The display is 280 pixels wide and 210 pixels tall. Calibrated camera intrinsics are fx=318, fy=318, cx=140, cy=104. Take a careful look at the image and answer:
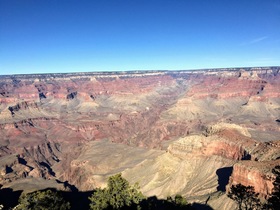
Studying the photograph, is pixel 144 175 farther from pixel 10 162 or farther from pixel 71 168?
pixel 10 162

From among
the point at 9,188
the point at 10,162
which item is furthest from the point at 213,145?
the point at 10,162

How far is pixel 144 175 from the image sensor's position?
316 feet

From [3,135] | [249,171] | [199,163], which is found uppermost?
[249,171]

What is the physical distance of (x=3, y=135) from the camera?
646 feet

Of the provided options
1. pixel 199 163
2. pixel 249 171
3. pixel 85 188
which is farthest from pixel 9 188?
pixel 249 171

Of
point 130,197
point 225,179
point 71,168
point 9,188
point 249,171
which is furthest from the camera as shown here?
point 71,168

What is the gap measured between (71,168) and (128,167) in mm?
32674

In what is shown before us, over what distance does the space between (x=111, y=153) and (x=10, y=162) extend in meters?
45.7

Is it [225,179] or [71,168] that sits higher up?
[225,179]

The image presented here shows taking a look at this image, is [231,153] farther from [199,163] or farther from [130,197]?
[130,197]

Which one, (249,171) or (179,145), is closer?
(249,171)

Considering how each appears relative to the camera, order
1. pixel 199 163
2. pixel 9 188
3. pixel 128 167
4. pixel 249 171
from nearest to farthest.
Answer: pixel 249 171
pixel 199 163
pixel 9 188
pixel 128 167

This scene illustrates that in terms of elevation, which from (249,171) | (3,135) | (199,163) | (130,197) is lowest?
(3,135)

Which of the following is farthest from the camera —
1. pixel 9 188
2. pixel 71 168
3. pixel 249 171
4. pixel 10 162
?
pixel 10 162
